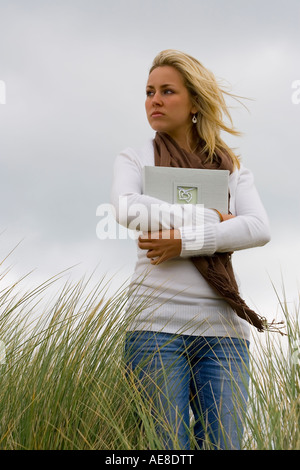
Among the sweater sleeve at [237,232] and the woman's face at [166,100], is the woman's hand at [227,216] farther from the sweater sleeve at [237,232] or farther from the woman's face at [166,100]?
the woman's face at [166,100]

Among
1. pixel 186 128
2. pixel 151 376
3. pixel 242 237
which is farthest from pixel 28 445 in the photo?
pixel 186 128

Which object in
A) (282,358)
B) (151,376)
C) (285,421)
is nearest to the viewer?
(285,421)

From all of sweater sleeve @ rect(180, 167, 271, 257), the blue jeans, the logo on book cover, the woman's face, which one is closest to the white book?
the logo on book cover

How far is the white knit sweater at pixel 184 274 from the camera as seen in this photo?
2.62m

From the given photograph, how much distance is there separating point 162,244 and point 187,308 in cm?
29

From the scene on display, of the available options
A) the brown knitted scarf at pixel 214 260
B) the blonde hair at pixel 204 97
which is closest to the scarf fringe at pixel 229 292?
the brown knitted scarf at pixel 214 260

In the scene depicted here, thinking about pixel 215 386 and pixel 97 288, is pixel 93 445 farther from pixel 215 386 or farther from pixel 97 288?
pixel 97 288

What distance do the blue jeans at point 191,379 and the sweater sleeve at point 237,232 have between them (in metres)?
0.36

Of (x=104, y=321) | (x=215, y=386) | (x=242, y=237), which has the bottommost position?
(x=215, y=386)

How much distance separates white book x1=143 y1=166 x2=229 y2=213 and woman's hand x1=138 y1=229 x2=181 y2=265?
0.60ft

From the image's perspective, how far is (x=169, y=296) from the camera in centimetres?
267

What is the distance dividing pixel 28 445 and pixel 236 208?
128 cm

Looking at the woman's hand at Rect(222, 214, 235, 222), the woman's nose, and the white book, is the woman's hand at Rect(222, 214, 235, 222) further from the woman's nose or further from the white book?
the woman's nose

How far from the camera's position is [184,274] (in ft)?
8.80
